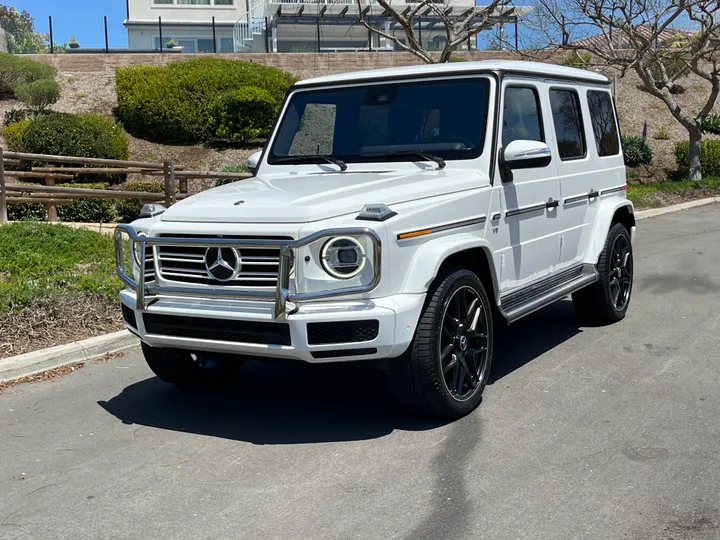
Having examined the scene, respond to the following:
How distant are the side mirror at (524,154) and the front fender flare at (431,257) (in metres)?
0.73

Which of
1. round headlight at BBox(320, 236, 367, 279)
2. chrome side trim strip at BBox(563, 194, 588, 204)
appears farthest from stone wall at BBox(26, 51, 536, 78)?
round headlight at BBox(320, 236, 367, 279)

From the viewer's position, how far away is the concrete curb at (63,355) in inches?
261

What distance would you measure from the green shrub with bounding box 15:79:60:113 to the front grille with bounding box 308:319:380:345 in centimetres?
2099

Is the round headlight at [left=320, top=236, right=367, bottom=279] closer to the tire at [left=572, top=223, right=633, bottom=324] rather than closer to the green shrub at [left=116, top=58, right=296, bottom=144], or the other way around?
the tire at [left=572, top=223, right=633, bottom=324]

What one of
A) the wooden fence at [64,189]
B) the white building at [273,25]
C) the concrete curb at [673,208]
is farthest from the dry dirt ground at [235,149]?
the white building at [273,25]

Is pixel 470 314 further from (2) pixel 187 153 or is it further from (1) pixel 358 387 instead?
(2) pixel 187 153

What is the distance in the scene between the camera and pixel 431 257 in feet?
16.6

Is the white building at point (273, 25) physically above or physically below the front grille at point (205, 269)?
above

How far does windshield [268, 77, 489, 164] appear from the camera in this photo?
6137 millimetres

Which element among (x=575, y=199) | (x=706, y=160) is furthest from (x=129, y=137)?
(x=575, y=199)

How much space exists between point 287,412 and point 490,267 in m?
1.58

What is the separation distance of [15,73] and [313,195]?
22992 mm

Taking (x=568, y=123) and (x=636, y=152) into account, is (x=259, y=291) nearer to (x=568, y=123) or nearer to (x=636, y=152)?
(x=568, y=123)

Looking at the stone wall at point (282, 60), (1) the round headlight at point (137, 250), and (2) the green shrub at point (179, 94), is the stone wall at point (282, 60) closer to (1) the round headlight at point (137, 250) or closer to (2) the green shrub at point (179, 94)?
(2) the green shrub at point (179, 94)
